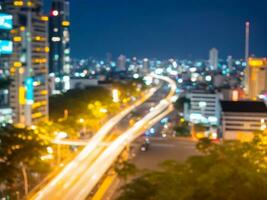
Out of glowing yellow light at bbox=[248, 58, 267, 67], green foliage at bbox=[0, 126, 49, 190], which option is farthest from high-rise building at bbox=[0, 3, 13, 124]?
glowing yellow light at bbox=[248, 58, 267, 67]

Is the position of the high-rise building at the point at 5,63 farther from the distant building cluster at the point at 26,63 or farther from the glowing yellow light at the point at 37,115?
the glowing yellow light at the point at 37,115

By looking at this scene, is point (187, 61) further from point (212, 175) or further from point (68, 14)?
point (212, 175)

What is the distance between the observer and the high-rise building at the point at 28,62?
15.9 metres

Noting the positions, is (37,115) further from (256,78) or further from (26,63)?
(256,78)

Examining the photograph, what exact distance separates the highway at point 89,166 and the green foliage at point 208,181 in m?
3.58

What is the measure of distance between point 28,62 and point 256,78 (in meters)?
15.5

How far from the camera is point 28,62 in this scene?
1627 centimetres

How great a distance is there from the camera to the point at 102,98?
79.2 ft

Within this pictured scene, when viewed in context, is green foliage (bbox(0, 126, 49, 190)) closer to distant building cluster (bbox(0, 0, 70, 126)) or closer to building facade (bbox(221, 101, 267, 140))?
distant building cluster (bbox(0, 0, 70, 126))

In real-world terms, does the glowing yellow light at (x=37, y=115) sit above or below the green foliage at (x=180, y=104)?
above

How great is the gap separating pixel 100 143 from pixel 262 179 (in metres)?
9.52

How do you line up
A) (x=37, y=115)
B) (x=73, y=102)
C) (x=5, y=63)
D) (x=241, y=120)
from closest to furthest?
1. (x=5, y=63)
2. (x=37, y=115)
3. (x=241, y=120)
4. (x=73, y=102)

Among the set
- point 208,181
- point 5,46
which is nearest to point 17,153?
point 5,46

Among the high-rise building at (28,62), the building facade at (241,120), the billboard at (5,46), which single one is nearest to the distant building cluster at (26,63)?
the high-rise building at (28,62)
